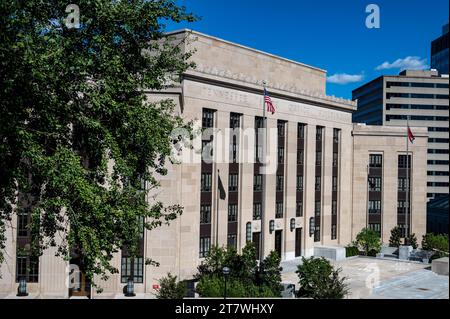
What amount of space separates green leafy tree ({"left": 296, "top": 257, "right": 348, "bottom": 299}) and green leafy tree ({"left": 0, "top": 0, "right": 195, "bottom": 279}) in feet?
37.8

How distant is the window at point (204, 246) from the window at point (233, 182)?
4.88 m

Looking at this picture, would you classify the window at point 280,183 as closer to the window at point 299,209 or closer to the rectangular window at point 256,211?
the window at point 299,209

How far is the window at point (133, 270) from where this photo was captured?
30.1m

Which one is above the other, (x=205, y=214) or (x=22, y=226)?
(x=205, y=214)

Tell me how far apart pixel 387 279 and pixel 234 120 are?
18079 millimetres

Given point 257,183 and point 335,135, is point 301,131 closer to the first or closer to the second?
point 335,135

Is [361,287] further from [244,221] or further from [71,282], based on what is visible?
[71,282]

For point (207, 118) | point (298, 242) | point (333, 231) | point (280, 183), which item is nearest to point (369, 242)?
point (333, 231)

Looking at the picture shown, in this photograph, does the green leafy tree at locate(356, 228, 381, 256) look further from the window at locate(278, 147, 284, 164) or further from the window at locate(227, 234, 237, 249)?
the window at locate(227, 234, 237, 249)

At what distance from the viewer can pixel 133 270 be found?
30062 mm

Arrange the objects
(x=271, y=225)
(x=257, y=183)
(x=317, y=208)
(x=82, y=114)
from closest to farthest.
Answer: (x=82, y=114)
(x=257, y=183)
(x=271, y=225)
(x=317, y=208)

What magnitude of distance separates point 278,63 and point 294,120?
243 inches

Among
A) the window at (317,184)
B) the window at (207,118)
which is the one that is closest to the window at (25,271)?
the window at (207,118)

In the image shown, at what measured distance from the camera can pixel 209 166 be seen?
36.3 m
